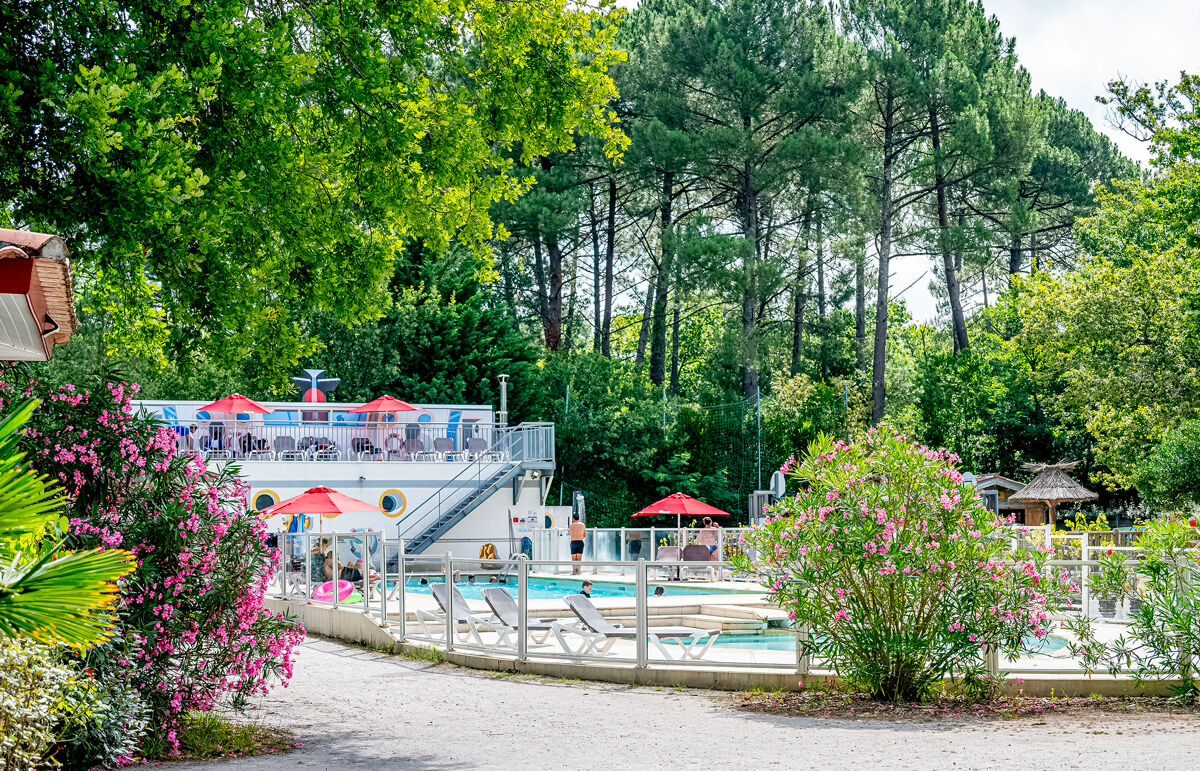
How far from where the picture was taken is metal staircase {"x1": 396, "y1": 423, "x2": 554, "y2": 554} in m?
29.4

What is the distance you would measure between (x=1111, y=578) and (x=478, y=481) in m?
21.5

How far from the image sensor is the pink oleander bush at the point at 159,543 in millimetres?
7793

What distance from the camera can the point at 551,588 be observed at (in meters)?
14.8

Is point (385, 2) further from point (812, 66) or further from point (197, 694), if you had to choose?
point (812, 66)

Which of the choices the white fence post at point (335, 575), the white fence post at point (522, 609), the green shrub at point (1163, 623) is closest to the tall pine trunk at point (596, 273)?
the white fence post at point (335, 575)

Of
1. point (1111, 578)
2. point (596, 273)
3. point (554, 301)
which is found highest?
point (596, 273)

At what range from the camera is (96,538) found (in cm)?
767

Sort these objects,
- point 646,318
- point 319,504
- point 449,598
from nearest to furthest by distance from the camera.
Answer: point 449,598 < point 319,504 < point 646,318

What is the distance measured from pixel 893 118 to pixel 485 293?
1594cm

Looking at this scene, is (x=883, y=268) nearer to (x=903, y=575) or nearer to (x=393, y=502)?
(x=393, y=502)

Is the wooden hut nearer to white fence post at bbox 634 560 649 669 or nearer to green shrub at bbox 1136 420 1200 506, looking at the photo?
green shrub at bbox 1136 420 1200 506

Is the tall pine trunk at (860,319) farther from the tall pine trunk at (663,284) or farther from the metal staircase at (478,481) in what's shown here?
the metal staircase at (478,481)

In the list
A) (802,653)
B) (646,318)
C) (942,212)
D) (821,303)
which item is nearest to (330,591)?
(802,653)

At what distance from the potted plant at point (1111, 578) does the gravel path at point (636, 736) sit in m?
1.45
